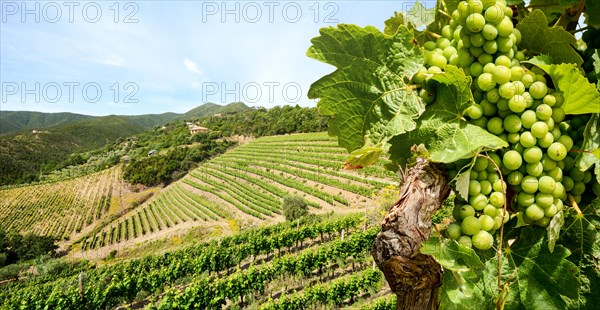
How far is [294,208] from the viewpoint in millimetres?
36312

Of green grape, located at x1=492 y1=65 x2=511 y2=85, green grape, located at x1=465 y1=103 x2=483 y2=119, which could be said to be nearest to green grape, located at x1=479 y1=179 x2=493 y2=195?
green grape, located at x1=465 y1=103 x2=483 y2=119

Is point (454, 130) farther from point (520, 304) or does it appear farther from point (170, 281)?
point (170, 281)

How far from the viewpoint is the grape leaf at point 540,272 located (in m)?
0.99

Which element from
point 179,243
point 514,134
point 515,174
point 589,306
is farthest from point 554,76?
point 179,243

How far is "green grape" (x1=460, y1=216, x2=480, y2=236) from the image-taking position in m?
0.97

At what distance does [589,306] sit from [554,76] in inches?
32.5

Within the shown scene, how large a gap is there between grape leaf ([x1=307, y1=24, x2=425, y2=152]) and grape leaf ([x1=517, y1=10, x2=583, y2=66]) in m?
0.35

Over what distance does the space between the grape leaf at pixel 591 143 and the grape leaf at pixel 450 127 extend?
284mm

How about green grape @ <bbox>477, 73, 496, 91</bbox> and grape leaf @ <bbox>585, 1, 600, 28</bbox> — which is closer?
green grape @ <bbox>477, 73, 496, 91</bbox>

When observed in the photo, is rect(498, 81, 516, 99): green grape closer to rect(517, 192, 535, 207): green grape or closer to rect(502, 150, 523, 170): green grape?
rect(502, 150, 523, 170): green grape

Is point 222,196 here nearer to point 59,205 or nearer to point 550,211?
point 59,205

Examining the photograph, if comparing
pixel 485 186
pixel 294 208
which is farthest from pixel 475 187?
pixel 294 208

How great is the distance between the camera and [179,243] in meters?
39.1

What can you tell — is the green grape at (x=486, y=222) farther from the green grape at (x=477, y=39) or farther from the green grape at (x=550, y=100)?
the green grape at (x=477, y=39)
